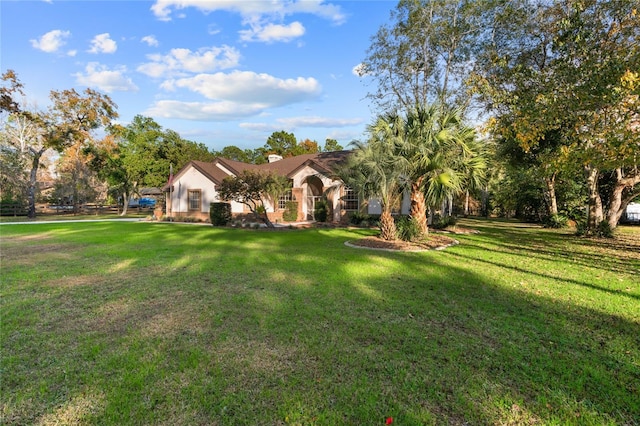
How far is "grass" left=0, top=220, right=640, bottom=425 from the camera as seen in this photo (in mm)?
2889

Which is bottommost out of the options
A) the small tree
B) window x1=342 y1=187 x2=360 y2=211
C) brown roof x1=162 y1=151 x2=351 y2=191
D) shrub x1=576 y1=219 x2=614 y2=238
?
shrub x1=576 y1=219 x2=614 y2=238

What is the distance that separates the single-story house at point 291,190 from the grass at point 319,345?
14.5 m

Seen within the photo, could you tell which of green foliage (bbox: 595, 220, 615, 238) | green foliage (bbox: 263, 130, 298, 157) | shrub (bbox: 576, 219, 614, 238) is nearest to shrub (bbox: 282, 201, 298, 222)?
shrub (bbox: 576, 219, 614, 238)

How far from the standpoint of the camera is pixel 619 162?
9117 millimetres

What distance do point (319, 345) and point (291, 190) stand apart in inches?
841

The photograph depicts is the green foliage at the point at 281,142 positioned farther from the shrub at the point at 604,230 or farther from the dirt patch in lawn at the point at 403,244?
the shrub at the point at 604,230

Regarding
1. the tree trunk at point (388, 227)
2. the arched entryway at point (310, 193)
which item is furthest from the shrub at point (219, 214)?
the tree trunk at point (388, 227)

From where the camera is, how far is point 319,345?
4.05 metres

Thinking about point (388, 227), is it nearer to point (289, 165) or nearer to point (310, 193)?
point (310, 193)

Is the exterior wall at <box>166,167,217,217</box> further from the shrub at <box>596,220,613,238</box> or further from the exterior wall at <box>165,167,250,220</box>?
the shrub at <box>596,220,613,238</box>

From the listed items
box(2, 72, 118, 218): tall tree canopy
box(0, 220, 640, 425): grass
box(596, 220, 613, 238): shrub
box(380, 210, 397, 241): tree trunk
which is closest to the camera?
box(0, 220, 640, 425): grass

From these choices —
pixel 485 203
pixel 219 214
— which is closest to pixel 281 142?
pixel 485 203

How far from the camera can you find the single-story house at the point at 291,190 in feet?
75.9

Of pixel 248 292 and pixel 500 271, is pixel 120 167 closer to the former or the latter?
pixel 248 292
